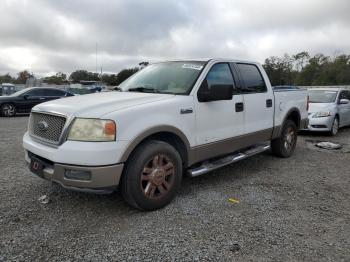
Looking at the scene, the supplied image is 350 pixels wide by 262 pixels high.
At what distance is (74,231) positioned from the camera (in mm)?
3322

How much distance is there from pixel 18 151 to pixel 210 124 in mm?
4546

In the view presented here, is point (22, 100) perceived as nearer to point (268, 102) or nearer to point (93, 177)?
point (268, 102)

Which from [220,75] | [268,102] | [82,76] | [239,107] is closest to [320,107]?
[268,102]

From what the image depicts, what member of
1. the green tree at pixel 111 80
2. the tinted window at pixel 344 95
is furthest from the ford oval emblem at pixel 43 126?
the green tree at pixel 111 80

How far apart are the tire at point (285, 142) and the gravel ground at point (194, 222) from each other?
45.5 inches

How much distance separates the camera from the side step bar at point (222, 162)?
168 inches

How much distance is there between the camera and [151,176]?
3.72m

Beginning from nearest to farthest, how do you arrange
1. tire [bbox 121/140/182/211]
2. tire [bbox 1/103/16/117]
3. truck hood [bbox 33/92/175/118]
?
truck hood [bbox 33/92/175/118] → tire [bbox 121/140/182/211] → tire [bbox 1/103/16/117]

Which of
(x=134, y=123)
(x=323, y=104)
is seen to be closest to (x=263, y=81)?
(x=134, y=123)

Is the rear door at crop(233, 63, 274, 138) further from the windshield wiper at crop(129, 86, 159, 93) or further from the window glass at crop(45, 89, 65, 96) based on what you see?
the window glass at crop(45, 89, 65, 96)

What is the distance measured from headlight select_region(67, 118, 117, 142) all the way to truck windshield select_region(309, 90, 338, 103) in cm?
860

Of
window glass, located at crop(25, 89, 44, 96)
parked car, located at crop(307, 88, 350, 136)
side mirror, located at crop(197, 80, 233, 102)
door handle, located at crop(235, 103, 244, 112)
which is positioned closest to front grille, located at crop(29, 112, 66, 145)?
side mirror, located at crop(197, 80, 233, 102)

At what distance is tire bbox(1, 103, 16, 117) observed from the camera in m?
14.7

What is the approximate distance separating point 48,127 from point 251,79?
3298 mm
